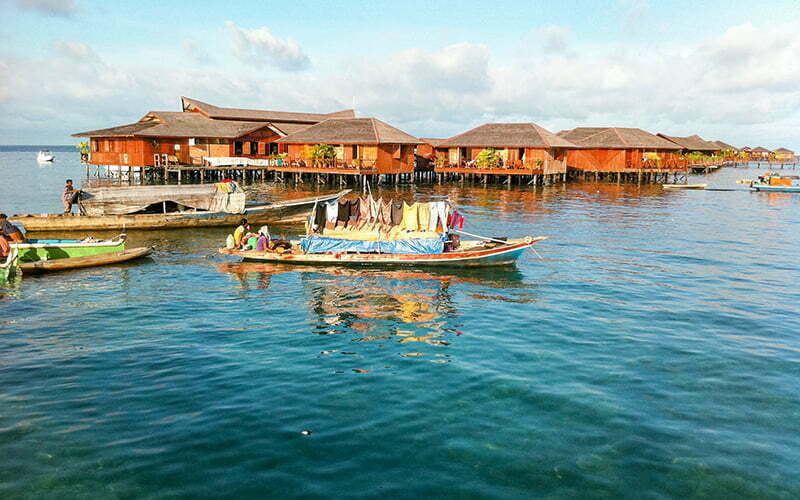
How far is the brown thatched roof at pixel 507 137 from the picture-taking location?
2223 inches

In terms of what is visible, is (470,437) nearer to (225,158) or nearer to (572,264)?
(572,264)

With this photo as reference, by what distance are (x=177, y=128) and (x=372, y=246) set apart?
142ft

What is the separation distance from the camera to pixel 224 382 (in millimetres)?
11141

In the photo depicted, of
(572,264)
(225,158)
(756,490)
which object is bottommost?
(756,490)

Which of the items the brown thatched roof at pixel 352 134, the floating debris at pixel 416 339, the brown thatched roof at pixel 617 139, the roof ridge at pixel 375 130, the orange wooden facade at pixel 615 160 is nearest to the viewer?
the floating debris at pixel 416 339

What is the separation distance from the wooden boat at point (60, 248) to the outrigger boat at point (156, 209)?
26.5 feet

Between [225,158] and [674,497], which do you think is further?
[225,158]

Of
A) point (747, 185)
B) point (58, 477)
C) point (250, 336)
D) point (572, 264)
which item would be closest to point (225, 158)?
point (572, 264)

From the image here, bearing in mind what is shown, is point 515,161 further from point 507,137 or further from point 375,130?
point 375,130

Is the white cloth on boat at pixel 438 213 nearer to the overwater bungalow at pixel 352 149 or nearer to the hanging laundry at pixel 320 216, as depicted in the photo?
the hanging laundry at pixel 320 216

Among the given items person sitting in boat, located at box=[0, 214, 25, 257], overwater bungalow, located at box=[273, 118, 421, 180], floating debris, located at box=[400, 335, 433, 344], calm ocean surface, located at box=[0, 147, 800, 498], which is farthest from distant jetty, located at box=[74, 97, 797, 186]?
floating debris, located at box=[400, 335, 433, 344]

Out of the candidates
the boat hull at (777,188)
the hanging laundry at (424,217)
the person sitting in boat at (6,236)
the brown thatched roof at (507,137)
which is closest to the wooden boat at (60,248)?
the person sitting in boat at (6,236)

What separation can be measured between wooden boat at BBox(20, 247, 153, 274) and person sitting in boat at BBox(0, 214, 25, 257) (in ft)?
2.32

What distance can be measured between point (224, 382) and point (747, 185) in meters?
69.3
